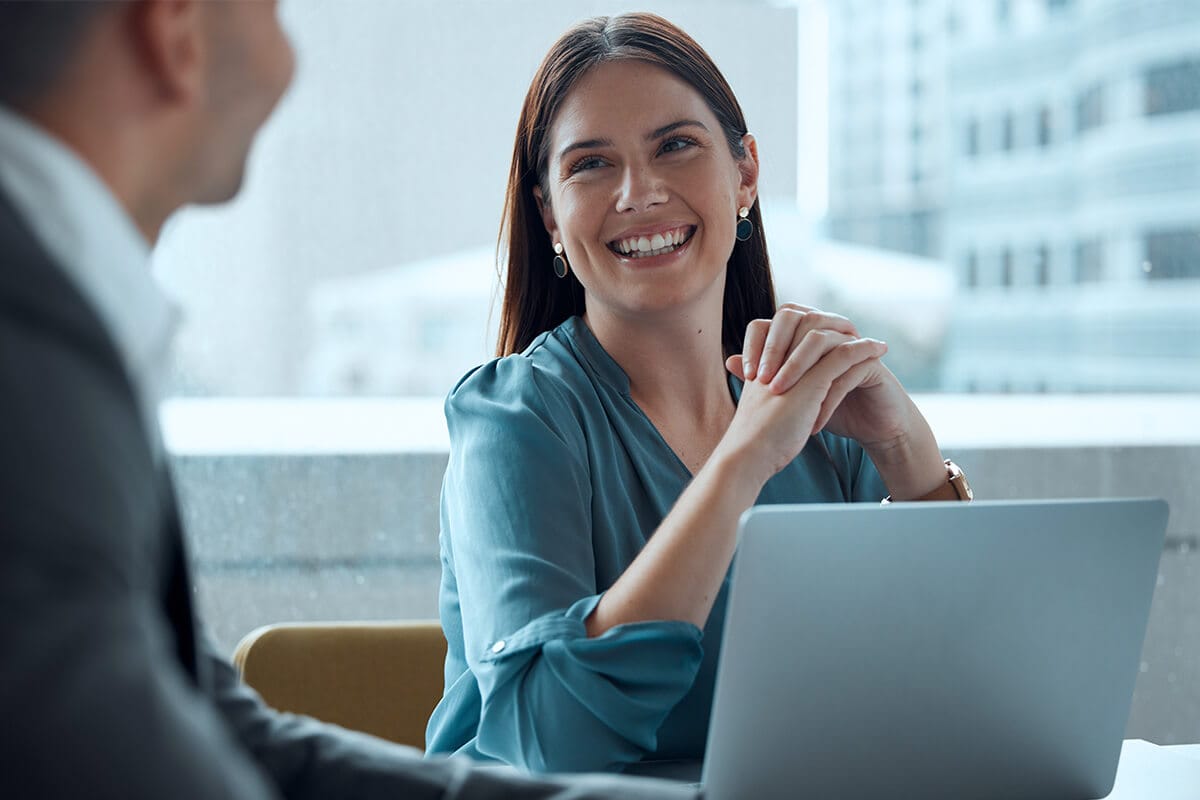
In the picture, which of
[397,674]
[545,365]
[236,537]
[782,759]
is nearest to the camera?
[782,759]

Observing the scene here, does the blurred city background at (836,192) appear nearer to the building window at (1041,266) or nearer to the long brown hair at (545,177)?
the building window at (1041,266)

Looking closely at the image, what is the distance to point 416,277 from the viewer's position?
2.95 meters

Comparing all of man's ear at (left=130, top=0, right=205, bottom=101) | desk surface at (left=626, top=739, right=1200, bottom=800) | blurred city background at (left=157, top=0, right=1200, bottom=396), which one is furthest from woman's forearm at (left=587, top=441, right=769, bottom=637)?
blurred city background at (left=157, top=0, right=1200, bottom=396)

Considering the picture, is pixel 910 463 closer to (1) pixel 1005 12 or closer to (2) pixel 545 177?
(2) pixel 545 177

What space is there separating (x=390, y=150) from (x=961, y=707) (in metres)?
2.21

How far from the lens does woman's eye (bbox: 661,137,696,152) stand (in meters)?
1.72

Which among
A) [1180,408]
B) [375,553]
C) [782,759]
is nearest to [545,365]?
[782,759]

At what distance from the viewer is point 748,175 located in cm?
190

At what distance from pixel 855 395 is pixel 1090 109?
6.40ft

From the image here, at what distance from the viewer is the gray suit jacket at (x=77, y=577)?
0.44 m

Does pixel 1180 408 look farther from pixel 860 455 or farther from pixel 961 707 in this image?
pixel 961 707

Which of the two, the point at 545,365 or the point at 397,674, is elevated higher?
the point at 545,365

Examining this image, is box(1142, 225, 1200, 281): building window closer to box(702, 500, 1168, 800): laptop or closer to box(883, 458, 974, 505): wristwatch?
box(883, 458, 974, 505): wristwatch

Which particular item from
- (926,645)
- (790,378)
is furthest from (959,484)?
(926,645)
